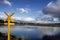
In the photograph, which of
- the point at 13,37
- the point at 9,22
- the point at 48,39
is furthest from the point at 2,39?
the point at 48,39

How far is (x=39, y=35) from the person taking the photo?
4338 cm

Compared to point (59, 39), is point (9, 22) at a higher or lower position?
higher

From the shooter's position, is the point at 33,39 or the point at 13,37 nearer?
the point at 13,37

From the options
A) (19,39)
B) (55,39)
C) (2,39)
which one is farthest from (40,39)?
(2,39)

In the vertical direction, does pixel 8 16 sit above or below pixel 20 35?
above

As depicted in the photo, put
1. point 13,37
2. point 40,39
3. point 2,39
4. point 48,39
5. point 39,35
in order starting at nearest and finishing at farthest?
point 2,39, point 13,37, point 40,39, point 48,39, point 39,35

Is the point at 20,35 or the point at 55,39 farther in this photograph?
the point at 55,39

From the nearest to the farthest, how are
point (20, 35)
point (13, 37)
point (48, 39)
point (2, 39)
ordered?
point (2, 39) → point (13, 37) → point (20, 35) → point (48, 39)

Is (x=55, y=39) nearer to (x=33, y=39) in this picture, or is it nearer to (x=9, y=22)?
(x=33, y=39)

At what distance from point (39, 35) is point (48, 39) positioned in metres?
3.36

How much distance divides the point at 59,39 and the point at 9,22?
2587 cm

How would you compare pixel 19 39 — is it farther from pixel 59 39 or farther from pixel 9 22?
pixel 59 39

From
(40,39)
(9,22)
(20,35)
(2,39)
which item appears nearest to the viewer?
(9,22)

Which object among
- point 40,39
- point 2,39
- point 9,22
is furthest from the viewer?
point 40,39
